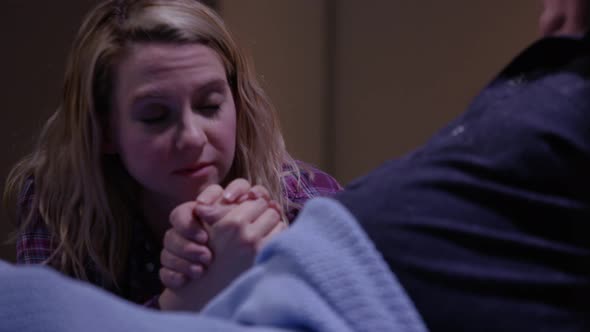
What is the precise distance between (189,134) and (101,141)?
0.22 m

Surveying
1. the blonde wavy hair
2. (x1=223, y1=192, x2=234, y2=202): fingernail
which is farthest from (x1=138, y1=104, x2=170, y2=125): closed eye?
(x1=223, y1=192, x2=234, y2=202): fingernail

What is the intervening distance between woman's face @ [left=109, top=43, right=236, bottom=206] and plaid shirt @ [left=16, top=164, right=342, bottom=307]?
11 cm

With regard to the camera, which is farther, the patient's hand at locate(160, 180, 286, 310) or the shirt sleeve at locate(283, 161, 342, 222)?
the shirt sleeve at locate(283, 161, 342, 222)

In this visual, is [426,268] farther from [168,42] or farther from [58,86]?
[58,86]

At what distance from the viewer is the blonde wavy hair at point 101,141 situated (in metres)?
0.89

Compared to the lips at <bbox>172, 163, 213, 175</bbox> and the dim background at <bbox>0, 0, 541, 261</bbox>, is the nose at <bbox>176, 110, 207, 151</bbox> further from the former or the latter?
the dim background at <bbox>0, 0, 541, 261</bbox>

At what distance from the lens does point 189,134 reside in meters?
0.80

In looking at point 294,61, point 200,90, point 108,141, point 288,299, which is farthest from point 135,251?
Result: point 294,61

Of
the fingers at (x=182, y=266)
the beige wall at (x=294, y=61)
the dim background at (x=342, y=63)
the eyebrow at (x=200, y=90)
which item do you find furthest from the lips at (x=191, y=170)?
the beige wall at (x=294, y=61)

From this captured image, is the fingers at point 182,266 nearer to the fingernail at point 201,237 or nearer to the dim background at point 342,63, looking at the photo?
the fingernail at point 201,237

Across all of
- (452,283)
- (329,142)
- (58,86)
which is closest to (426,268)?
(452,283)

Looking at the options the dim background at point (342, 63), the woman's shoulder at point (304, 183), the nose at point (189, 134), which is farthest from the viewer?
the dim background at point (342, 63)

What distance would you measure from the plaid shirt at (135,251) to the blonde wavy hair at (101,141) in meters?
0.01

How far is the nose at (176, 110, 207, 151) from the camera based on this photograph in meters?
0.80
